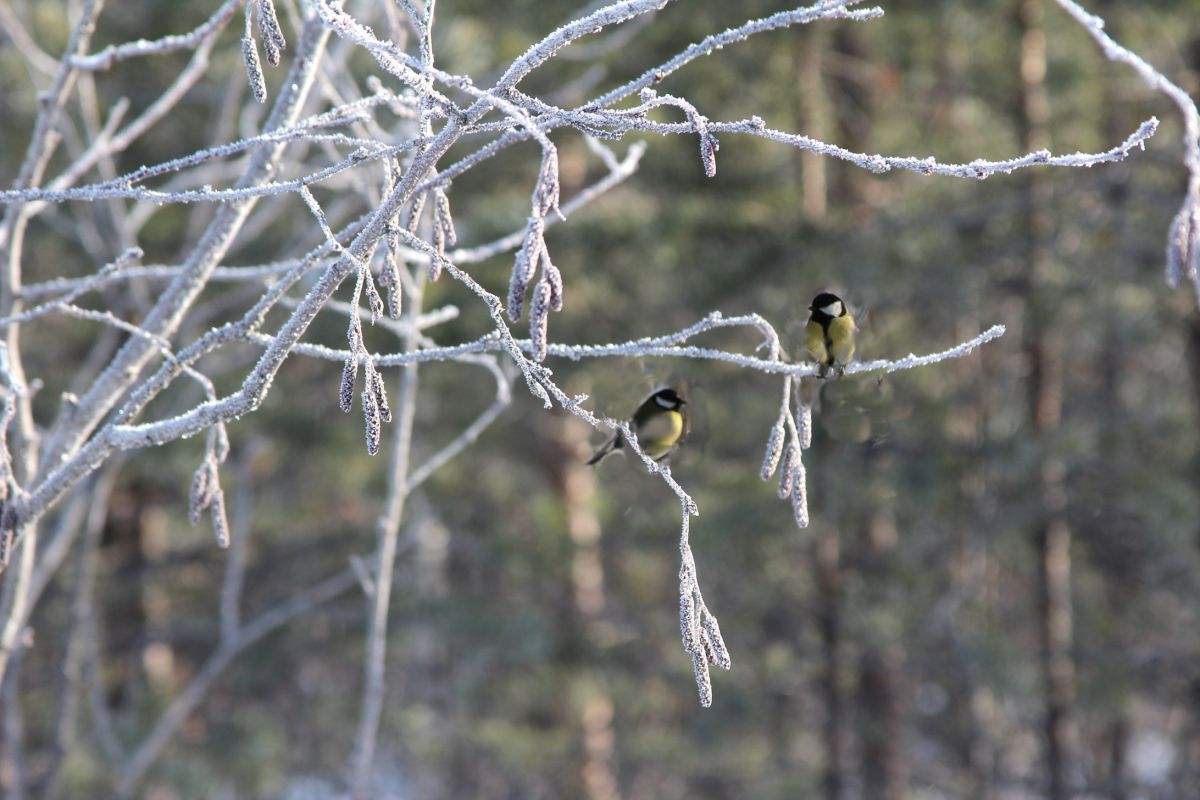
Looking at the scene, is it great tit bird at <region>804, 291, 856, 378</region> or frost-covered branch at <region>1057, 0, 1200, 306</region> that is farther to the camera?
great tit bird at <region>804, 291, 856, 378</region>

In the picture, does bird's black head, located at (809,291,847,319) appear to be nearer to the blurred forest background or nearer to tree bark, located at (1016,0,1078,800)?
the blurred forest background

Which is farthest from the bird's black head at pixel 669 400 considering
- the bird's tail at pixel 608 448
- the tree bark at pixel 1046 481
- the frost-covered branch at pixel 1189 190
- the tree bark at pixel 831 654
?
the tree bark at pixel 831 654

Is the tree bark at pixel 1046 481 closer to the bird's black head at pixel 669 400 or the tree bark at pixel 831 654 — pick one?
the tree bark at pixel 831 654

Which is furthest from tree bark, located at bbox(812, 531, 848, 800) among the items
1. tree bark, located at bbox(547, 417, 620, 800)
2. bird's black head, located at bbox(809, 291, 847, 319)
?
bird's black head, located at bbox(809, 291, 847, 319)

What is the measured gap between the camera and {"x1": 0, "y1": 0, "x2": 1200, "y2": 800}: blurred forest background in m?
7.26

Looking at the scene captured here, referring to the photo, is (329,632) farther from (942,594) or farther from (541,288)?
(541,288)

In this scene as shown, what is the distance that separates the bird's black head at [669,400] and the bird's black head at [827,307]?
1.08 ft

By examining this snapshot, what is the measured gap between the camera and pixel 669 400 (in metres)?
2.31

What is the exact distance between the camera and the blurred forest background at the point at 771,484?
726 cm

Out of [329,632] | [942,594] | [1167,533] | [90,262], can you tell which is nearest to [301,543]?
[329,632]

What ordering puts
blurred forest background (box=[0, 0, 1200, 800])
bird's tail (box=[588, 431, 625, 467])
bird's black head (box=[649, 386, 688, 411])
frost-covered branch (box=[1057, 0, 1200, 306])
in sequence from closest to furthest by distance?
frost-covered branch (box=[1057, 0, 1200, 306])
bird's tail (box=[588, 431, 625, 467])
bird's black head (box=[649, 386, 688, 411])
blurred forest background (box=[0, 0, 1200, 800])

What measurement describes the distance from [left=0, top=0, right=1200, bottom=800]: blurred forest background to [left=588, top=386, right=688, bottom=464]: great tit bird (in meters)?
3.51

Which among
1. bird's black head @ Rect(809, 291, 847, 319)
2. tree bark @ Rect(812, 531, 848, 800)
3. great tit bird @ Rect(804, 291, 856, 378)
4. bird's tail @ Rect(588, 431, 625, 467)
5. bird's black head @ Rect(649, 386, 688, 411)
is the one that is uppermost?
bird's black head @ Rect(809, 291, 847, 319)

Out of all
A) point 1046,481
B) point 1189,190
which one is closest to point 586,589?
point 1046,481
